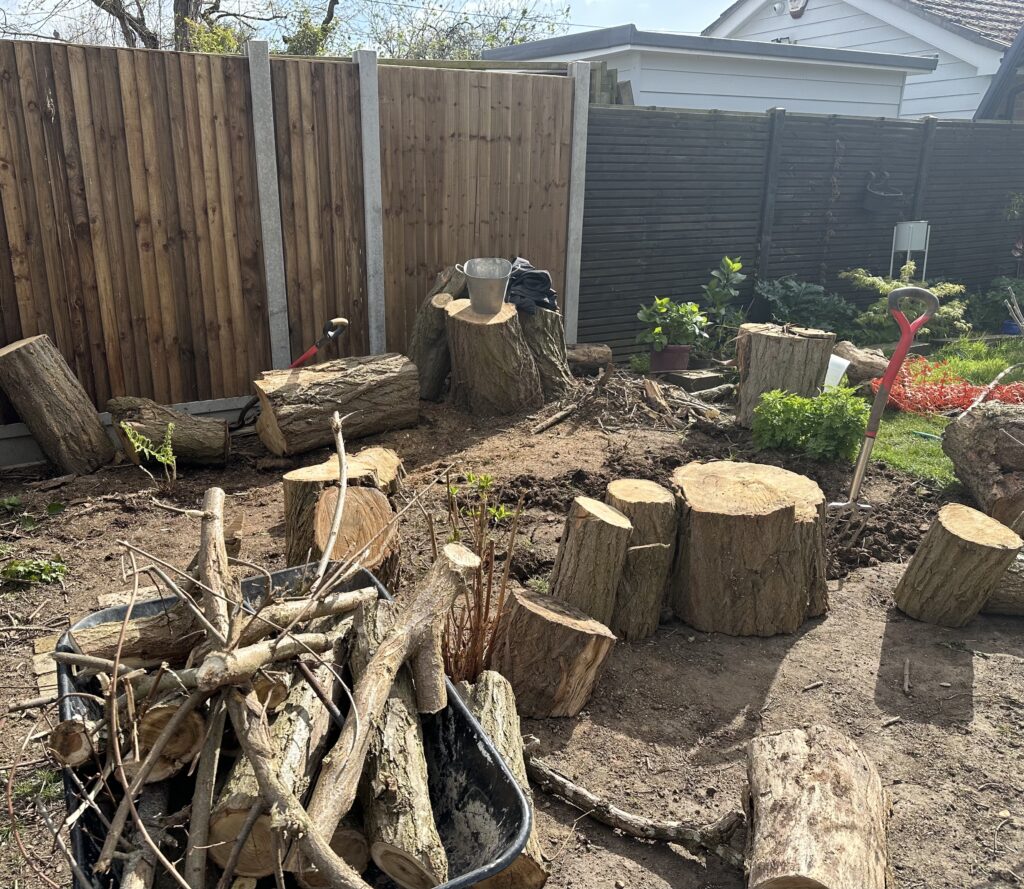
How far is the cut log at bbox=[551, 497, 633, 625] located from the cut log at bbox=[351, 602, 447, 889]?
4.47 ft

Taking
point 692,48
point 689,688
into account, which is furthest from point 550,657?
point 692,48

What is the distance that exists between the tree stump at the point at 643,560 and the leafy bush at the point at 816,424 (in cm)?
210

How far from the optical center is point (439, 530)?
4840mm

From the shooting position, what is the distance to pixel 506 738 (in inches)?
115

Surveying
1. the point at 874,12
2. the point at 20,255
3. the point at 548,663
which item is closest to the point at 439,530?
the point at 548,663

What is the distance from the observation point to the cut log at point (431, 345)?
689 centimetres

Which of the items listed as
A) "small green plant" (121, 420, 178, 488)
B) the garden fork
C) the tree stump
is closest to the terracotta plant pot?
the garden fork

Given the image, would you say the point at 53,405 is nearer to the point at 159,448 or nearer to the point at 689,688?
the point at 159,448

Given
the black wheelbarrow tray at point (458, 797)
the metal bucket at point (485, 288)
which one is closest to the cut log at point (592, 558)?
the black wheelbarrow tray at point (458, 797)

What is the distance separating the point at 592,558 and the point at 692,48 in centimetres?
929

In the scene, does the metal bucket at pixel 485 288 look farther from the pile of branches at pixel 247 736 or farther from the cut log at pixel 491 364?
the pile of branches at pixel 247 736

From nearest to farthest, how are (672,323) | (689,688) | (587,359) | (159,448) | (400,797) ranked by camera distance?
(400,797) → (689,688) → (159,448) → (587,359) → (672,323)

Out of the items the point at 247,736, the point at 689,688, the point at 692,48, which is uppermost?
the point at 692,48

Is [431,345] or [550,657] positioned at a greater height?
[431,345]
